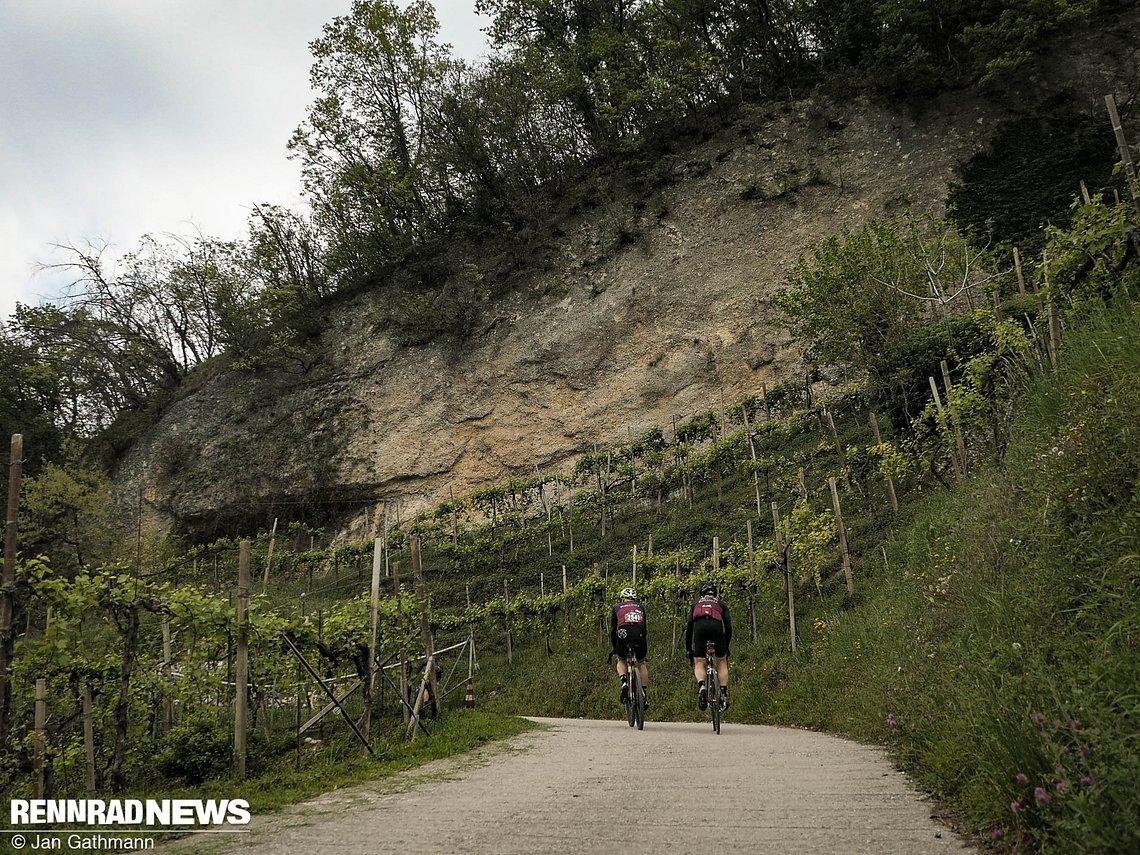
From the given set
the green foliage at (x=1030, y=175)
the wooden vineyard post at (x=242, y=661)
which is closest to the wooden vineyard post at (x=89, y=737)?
the wooden vineyard post at (x=242, y=661)

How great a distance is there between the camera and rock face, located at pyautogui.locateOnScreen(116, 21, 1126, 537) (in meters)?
27.6

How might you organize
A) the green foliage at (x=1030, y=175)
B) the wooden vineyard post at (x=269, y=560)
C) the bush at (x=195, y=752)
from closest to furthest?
the bush at (x=195, y=752) < the green foliage at (x=1030, y=175) < the wooden vineyard post at (x=269, y=560)

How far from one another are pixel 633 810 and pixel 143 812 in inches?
142

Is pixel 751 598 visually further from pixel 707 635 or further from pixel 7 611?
pixel 7 611

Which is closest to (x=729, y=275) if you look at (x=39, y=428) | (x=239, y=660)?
(x=239, y=660)

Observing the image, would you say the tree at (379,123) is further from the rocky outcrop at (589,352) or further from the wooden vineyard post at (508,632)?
the wooden vineyard post at (508,632)

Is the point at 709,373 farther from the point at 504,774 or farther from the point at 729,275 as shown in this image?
the point at 504,774

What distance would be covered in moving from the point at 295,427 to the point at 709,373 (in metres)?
20.2

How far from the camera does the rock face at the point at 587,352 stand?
2758cm

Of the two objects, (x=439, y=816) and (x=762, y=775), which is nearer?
(x=439, y=816)

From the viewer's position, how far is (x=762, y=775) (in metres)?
4.66

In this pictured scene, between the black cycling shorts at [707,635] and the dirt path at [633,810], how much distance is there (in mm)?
2515

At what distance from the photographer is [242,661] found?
291 inches

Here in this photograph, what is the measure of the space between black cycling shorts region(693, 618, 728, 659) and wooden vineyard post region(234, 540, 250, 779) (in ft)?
16.7
